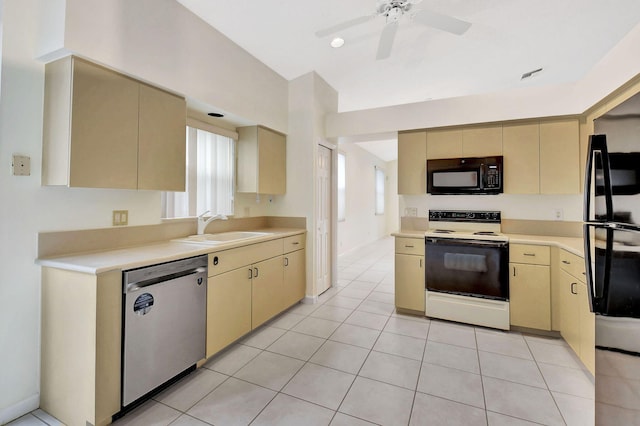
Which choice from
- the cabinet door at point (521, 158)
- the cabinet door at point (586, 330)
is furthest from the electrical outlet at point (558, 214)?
the cabinet door at point (586, 330)

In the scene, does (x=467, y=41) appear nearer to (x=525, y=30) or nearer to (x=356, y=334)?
(x=525, y=30)

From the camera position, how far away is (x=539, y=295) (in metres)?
2.66

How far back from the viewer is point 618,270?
101 cm

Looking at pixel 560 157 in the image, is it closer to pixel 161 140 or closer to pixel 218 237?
pixel 218 237

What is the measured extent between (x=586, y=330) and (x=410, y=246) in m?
1.52

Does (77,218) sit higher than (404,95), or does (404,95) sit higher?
(404,95)

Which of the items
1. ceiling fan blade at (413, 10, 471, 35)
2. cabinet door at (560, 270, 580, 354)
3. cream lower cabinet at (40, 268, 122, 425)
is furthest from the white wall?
cream lower cabinet at (40, 268, 122, 425)

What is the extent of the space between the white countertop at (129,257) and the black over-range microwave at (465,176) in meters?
2.29

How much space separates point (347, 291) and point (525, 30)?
353cm

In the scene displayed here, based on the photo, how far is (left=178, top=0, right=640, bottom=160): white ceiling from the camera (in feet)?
7.95

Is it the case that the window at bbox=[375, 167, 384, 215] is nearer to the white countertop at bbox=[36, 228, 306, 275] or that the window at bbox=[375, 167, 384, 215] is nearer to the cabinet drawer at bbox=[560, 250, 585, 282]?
the cabinet drawer at bbox=[560, 250, 585, 282]

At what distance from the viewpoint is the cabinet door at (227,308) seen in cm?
220

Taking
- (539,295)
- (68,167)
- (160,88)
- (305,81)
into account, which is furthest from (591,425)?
(305,81)

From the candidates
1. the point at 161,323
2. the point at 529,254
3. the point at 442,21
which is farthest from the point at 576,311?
the point at 161,323
